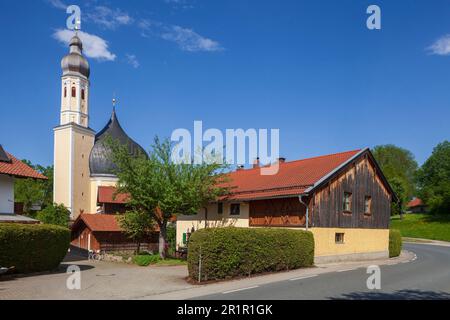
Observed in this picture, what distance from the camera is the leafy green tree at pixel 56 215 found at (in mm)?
51422

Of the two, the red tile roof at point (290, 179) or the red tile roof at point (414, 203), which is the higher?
the red tile roof at point (290, 179)

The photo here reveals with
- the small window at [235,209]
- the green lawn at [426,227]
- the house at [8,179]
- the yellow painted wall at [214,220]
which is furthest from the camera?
the green lawn at [426,227]

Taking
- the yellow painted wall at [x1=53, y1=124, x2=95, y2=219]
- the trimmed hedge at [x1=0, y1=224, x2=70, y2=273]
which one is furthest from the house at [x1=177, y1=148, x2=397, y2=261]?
the yellow painted wall at [x1=53, y1=124, x2=95, y2=219]

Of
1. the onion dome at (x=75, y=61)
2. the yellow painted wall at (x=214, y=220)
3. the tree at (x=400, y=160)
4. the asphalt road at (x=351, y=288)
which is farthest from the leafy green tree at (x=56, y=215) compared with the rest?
the tree at (x=400, y=160)

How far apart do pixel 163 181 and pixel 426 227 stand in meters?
51.7

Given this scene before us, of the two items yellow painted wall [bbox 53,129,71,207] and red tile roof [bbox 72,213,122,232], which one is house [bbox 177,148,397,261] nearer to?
red tile roof [bbox 72,213,122,232]

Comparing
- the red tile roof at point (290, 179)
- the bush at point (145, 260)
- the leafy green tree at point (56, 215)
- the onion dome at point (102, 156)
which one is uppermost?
the onion dome at point (102, 156)

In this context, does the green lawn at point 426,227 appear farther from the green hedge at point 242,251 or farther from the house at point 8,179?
the house at point 8,179

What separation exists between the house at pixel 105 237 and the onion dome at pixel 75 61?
29.4 meters

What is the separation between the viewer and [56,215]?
52.7 meters

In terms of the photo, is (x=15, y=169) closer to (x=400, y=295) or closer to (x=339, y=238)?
(x=339, y=238)

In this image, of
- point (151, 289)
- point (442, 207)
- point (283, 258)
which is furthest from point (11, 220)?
point (442, 207)
